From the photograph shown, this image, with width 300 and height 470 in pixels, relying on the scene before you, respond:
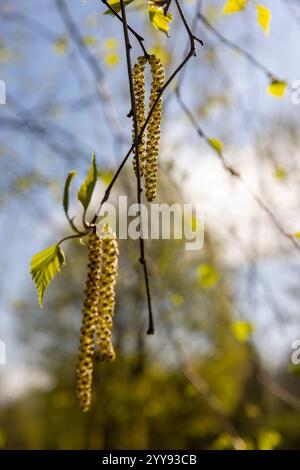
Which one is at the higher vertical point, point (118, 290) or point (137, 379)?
point (118, 290)

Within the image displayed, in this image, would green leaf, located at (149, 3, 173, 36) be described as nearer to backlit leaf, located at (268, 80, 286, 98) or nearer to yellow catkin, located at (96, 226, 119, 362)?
yellow catkin, located at (96, 226, 119, 362)

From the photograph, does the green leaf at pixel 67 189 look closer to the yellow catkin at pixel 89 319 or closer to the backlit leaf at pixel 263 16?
the yellow catkin at pixel 89 319

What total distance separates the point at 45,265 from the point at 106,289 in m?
0.08

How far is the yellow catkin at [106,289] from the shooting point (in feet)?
2.42

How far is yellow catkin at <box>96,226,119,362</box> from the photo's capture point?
74cm

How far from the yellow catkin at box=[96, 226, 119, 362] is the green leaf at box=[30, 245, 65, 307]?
6cm

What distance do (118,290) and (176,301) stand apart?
4222mm

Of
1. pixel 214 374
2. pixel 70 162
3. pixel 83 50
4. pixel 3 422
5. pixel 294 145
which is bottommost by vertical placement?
pixel 3 422

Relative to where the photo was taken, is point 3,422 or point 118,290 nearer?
point 118,290

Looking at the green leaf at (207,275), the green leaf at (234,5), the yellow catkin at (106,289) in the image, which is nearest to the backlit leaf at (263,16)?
the green leaf at (234,5)

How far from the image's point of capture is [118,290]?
698 centimetres

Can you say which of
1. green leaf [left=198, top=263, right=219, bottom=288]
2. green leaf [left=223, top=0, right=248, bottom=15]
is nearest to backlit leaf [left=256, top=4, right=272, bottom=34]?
green leaf [left=223, top=0, right=248, bottom=15]
